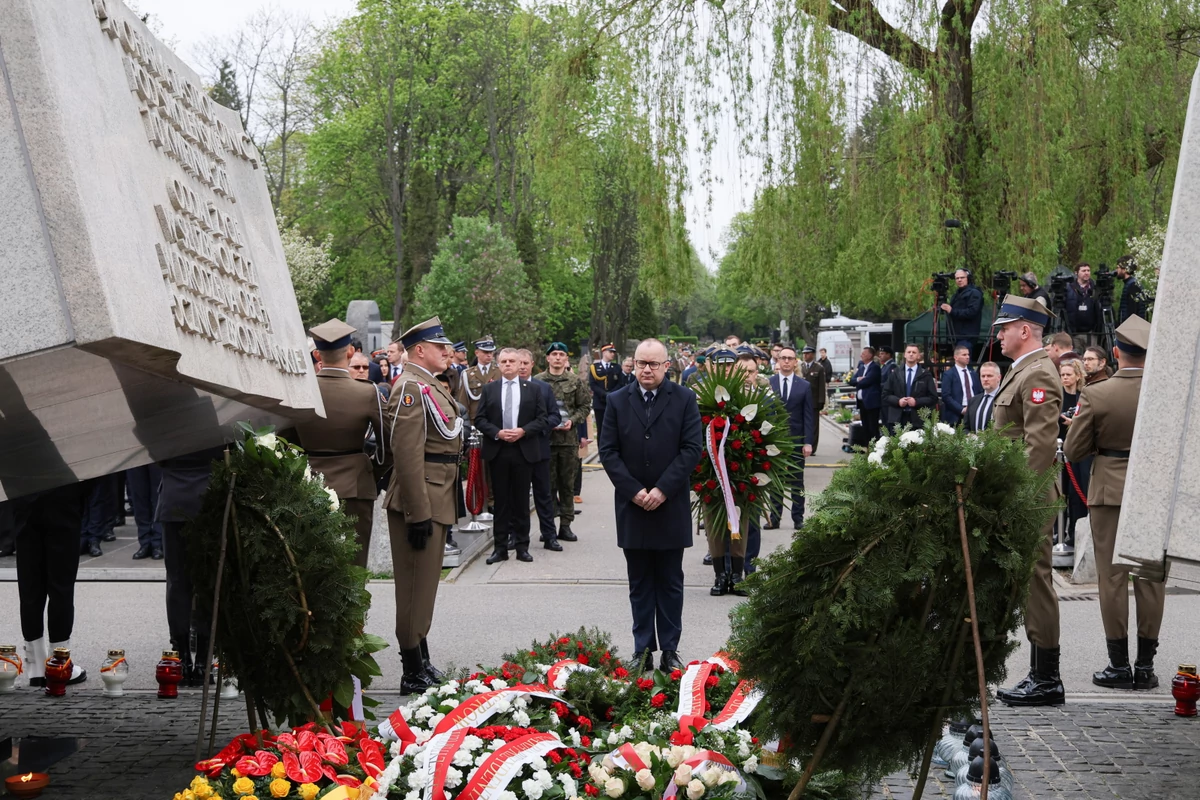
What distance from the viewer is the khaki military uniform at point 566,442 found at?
553 inches

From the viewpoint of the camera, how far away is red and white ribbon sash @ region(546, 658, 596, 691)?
5.72 metres

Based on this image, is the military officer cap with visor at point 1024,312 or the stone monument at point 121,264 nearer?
the stone monument at point 121,264

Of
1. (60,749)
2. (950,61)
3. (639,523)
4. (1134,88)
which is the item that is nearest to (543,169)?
(950,61)

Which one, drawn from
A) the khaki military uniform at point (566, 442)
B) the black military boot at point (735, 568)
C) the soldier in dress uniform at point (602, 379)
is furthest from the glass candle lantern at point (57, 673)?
the soldier in dress uniform at point (602, 379)

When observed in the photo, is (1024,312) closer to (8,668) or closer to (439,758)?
(439,758)

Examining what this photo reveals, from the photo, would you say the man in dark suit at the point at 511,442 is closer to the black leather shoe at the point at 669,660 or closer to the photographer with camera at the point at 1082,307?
the black leather shoe at the point at 669,660

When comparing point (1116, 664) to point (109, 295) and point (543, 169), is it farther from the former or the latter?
point (543, 169)

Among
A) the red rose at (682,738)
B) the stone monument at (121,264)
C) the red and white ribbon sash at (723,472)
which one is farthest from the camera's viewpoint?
the red and white ribbon sash at (723,472)

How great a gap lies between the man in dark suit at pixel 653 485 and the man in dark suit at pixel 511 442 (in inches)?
179

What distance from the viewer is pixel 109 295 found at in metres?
4.04

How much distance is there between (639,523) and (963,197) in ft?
39.9

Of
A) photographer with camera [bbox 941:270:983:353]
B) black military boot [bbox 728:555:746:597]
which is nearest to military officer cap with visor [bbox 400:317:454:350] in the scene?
black military boot [bbox 728:555:746:597]

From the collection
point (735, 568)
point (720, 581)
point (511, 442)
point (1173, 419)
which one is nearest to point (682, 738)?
point (1173, 419)

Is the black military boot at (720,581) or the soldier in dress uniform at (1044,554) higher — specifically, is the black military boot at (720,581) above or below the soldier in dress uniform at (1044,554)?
below
